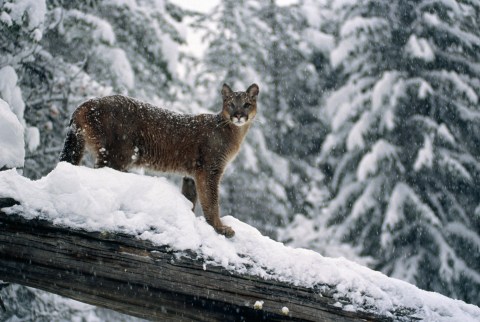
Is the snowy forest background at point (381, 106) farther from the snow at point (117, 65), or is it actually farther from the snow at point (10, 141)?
the snow at point (10, 141)

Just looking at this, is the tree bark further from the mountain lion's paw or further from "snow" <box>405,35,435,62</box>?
"snow" <box>405,35,435,62</box>

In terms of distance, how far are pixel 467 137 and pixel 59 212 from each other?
12915 millimetres

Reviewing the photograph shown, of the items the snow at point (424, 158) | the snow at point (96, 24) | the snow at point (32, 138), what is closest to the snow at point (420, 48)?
the snow at point (424, 158)

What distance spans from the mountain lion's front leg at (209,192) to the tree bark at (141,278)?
1.01 meters

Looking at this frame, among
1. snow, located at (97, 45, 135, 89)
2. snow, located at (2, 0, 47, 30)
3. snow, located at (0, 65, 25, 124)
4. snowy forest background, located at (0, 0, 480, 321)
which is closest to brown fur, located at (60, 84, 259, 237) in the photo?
snow, located at (0, 65, 25, 124)

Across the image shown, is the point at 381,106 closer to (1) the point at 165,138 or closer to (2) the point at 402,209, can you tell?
(2) the point at 402,209

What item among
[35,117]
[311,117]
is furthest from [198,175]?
[311,117]

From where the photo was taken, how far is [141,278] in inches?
134

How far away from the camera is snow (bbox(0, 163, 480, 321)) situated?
3434 mm

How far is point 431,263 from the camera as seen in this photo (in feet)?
43.5

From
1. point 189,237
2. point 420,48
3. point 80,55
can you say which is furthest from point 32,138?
point 420,48

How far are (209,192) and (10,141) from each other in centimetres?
191

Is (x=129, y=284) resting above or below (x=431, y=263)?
above

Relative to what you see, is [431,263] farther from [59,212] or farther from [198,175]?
[59,212]
